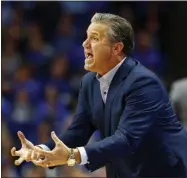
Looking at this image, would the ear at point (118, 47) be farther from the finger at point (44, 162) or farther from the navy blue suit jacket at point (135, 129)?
the finger at point (44, 162)

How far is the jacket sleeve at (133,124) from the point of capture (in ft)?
6.04

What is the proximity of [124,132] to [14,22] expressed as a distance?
126 inches

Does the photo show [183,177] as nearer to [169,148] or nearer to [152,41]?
[169,148]

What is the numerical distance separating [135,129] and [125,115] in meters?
0.06

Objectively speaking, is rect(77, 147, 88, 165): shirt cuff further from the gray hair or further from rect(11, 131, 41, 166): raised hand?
the gray hair

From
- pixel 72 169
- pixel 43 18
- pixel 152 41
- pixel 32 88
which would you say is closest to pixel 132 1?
pixel 152 41

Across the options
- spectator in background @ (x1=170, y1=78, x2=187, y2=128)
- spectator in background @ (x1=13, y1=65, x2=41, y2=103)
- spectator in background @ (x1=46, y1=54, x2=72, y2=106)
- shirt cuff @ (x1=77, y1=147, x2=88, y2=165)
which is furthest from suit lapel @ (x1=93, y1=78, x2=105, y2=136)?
spectator in background @ (x1=46, y1=54, x2=72, y2=106)

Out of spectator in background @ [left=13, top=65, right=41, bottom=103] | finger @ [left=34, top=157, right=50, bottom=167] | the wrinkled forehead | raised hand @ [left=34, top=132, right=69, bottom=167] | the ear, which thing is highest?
the wrinkled forehead

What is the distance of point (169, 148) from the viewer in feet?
6.53

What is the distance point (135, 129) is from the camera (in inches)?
74.4

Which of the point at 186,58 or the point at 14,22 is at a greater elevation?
the point at 14,22

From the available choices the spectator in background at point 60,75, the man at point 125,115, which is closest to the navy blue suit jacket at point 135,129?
the man at point 125,115

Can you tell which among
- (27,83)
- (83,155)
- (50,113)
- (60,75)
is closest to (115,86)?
(83,155)

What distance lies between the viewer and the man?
1881mm
